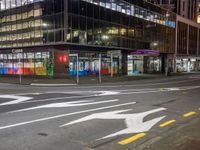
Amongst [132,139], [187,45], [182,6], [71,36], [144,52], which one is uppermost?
[182,6]

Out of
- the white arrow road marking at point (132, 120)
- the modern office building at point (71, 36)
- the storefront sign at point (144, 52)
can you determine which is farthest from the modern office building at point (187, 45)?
the white arrow road marking at point (132, 120)

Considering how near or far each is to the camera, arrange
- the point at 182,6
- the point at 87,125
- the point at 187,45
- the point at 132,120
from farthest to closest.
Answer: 1. the point at 182,6
2. the point at 187,45
3. the point at 132,120
4. the point at 87,125

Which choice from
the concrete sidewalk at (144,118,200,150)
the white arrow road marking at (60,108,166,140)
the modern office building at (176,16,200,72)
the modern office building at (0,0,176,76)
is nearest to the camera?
the concrete sidewalk at (144,118,200,150)

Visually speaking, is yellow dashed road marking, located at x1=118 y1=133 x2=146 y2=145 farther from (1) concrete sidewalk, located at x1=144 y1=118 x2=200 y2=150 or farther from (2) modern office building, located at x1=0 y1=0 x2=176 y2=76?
(2) modern office building, located at x1=0 y1=0 x2=176 y2=76

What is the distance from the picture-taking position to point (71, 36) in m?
31.5

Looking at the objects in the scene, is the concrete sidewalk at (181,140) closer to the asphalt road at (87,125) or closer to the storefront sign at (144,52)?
the asphalt road at (87,125)

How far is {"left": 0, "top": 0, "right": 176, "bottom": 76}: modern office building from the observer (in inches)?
1257

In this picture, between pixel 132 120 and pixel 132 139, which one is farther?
pixel 132 120

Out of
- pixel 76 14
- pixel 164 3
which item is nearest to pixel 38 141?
pixel 76 14

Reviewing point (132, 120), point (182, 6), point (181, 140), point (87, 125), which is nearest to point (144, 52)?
point (132, 120)

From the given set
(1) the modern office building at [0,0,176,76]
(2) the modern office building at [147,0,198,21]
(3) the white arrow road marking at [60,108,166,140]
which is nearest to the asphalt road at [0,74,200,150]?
(3) the white arrow road marking at [60,108,166,140]

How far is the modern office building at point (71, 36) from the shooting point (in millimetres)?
31922

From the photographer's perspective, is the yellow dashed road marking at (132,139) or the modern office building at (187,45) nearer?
the yellow dashed road marking at (132,139)

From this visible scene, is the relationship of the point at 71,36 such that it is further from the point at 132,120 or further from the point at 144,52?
the point at 132,120
